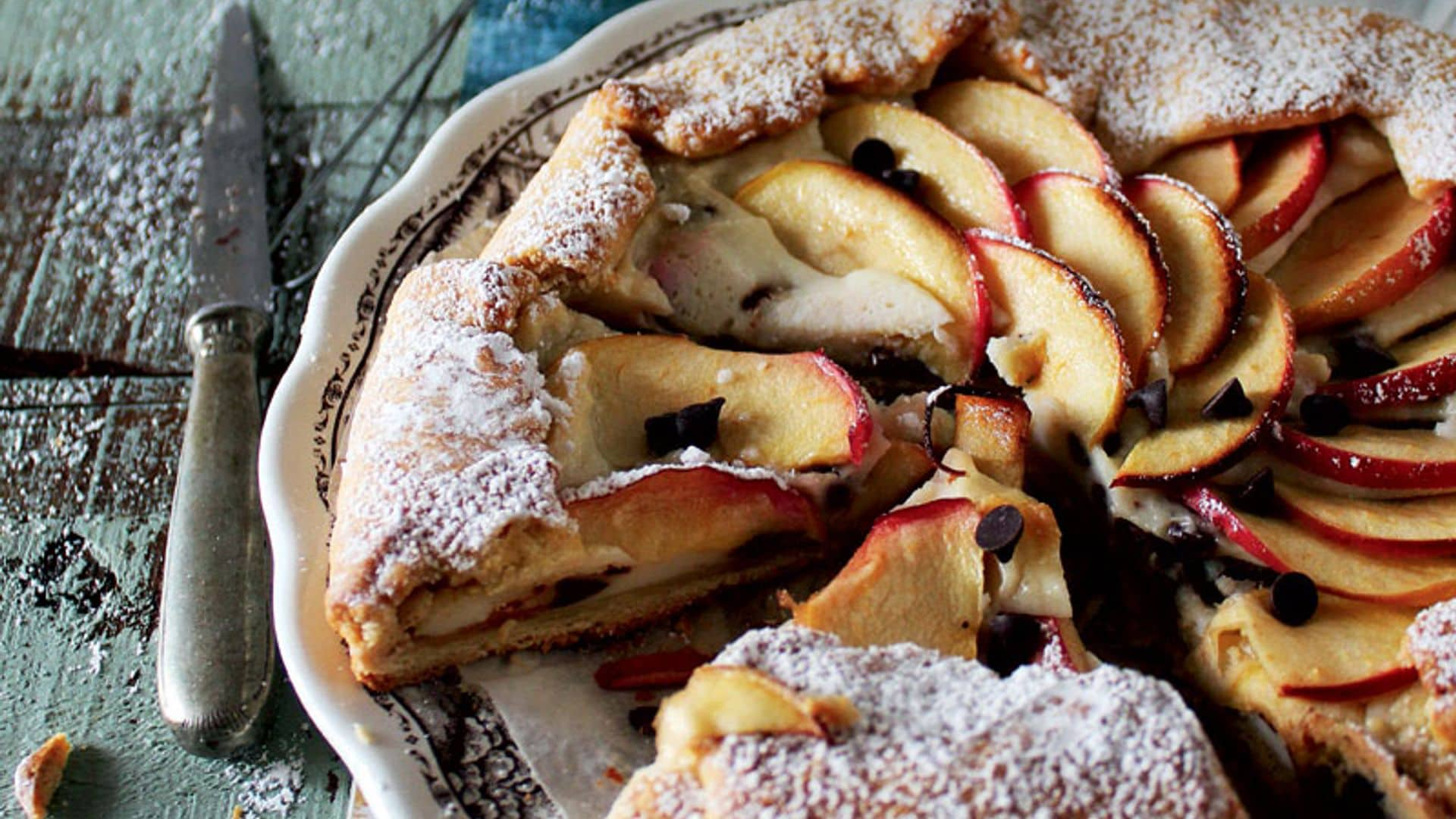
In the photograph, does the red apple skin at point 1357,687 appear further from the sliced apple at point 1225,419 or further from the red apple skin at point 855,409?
the red apple skin at point 855,409

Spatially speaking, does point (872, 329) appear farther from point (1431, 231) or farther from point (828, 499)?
point (1431, 231)

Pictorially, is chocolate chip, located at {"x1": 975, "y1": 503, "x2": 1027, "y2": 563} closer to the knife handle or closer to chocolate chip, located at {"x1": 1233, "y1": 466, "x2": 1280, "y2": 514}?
chocolate chip, located at {"x1": 1233, "y1": 466, "x2": 1280, "y2": 514}

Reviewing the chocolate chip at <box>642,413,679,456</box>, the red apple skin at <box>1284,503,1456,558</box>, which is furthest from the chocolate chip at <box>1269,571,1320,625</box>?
the chocolate chip at <box>642,413,679,456</box>

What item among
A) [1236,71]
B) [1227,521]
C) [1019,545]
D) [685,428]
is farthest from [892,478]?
[1236,71]

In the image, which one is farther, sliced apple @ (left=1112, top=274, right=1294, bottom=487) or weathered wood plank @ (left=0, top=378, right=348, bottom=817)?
weathered wood plank @ (left=0, top=378, right=348, bottom=817)

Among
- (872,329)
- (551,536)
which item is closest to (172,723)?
(551,536)

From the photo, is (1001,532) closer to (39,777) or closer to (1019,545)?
(1019,545)
